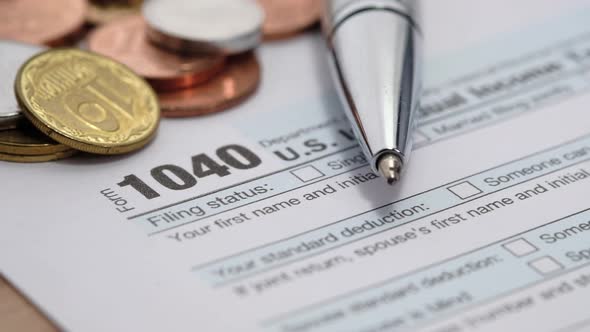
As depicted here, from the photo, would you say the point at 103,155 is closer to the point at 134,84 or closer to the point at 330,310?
the point at 134,84

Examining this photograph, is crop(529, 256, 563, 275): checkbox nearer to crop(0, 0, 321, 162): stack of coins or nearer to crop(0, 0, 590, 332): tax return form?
crop(0, 0, 590, 332): tax return form

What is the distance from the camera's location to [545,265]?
48 centimetres

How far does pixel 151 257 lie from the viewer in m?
0.49

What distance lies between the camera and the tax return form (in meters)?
0.45

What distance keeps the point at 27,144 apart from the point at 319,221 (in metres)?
0.20

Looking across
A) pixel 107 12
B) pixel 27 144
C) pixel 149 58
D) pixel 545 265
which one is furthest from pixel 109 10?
pixel 545 265

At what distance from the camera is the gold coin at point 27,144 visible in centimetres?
56

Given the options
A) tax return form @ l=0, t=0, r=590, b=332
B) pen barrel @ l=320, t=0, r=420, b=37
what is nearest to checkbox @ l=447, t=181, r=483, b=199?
tax return form @ l=0, t=0, r=590, b=332

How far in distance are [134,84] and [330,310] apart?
25 cm

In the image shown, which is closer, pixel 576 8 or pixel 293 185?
pixel 293 185

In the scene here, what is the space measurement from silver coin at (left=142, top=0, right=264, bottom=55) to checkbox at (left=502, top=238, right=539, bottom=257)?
10.7 inches

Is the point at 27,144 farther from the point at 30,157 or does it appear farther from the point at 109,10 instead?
the point at 109,10

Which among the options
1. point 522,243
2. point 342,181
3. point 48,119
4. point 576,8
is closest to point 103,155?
point 48,119

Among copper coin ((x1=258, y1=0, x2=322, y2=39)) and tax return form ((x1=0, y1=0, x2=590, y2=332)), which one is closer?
tax return form ((x1=0, y1=0, x2=590, y2=332))
